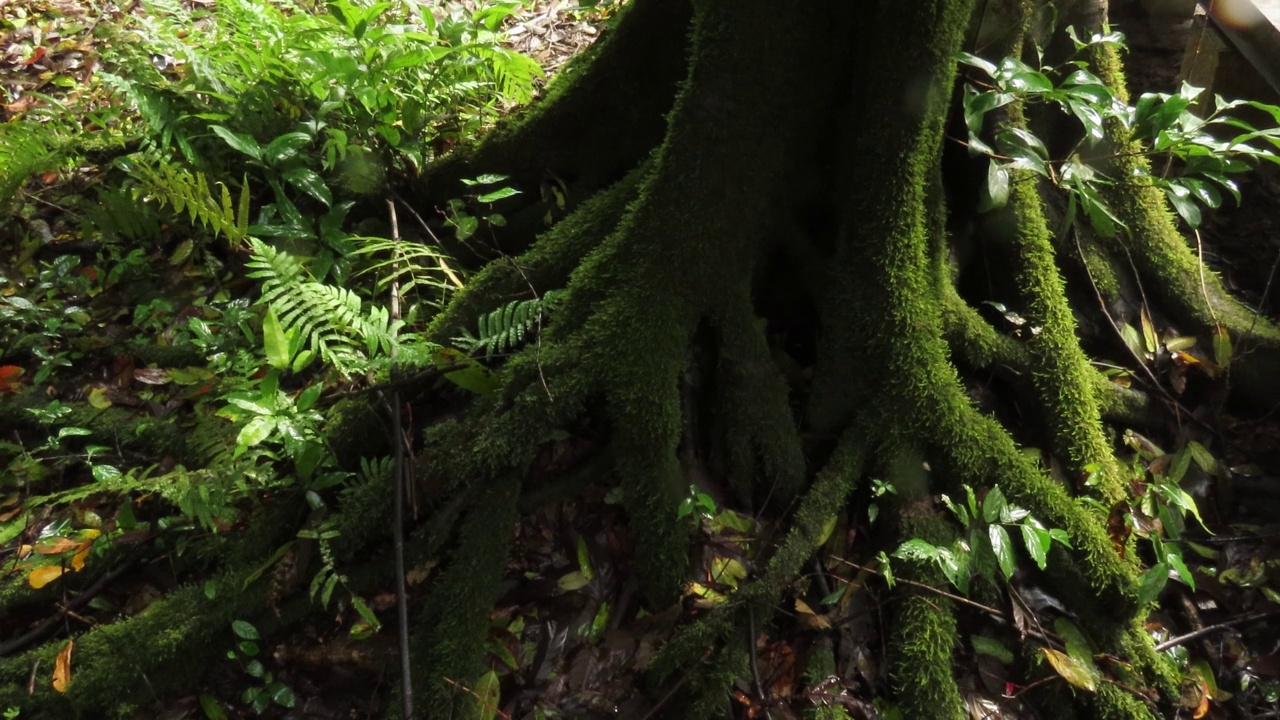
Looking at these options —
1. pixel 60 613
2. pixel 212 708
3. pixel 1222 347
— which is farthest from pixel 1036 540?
pixel 60 613

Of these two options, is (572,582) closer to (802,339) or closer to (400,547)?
(400,547)

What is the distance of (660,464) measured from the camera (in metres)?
2.79

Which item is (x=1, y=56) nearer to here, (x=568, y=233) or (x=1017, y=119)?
(x=568, y=233)

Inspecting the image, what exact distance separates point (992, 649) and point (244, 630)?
2582 millimetres

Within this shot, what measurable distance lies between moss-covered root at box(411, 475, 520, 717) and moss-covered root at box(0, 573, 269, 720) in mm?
614

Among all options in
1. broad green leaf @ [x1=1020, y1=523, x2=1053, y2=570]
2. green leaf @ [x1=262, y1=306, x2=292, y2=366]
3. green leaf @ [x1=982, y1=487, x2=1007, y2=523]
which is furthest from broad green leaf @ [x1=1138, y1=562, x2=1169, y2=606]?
green leaf @ [x1=262, y1=306, x2=292, y2=366]

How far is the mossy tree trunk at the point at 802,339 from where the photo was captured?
2645 mm

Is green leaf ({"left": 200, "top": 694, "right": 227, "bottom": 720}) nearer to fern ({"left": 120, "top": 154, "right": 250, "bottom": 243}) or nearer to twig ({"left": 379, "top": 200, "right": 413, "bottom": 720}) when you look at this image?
twig ({"left": 379, "top": 200, "right": 413, "bottom": 720})

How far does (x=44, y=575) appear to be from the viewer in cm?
267

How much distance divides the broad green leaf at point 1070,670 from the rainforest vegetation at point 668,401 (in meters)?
0.01

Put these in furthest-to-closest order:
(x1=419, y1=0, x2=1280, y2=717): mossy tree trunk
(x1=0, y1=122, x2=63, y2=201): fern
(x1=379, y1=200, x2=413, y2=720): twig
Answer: (x1=0, y1=122, x2=63, y2=201): fern
(x1=419, y1=0, x2=1280, y2=717): mossy tree trunk
(x1=379, y1=200, x2=413, y2=720): twig

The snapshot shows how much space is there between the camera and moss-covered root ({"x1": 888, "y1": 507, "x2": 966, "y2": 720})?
2.53 metres

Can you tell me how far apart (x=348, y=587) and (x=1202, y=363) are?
12.0 ft

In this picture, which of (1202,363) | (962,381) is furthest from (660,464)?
(1202,363)
